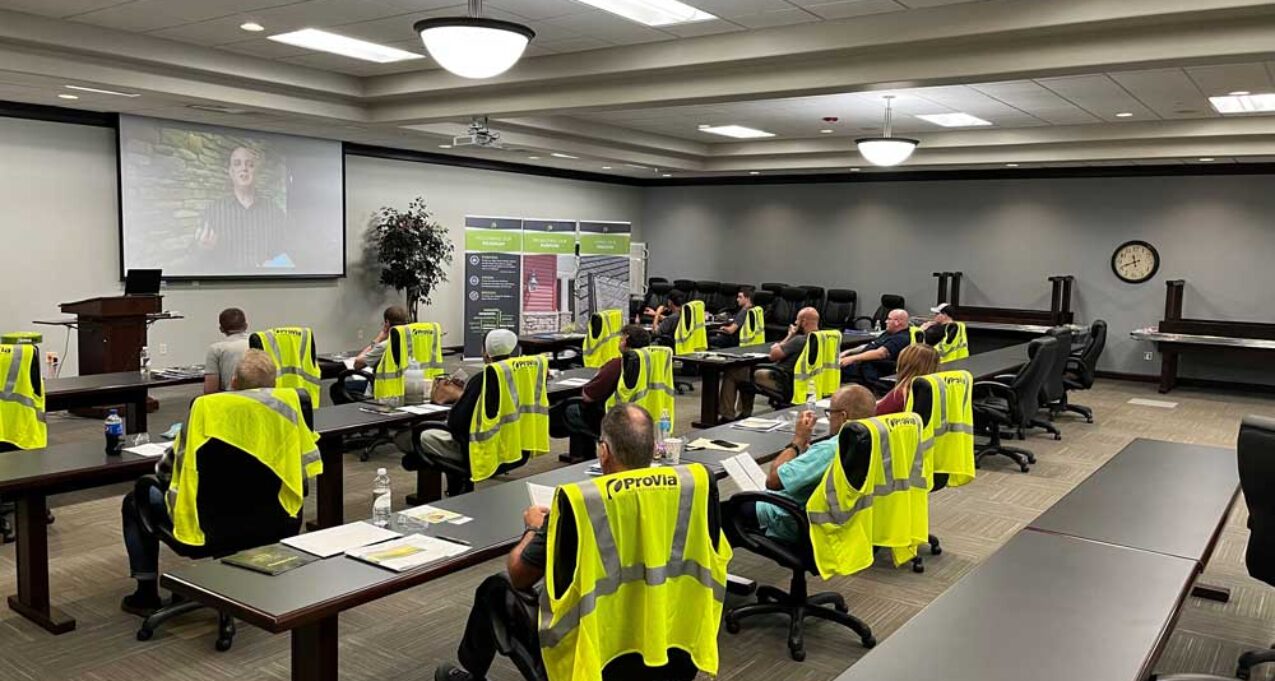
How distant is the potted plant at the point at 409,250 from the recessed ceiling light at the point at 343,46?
436cm

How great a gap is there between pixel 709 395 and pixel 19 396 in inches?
203

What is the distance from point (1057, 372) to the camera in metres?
8.15

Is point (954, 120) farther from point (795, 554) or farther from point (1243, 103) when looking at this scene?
point (795, 554)

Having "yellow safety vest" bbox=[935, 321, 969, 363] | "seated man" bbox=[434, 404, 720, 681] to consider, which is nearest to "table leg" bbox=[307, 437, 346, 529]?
"seated man" bbox=[434, 404, 720, 681]

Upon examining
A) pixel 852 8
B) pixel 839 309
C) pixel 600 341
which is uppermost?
Answer: pixel 852 8

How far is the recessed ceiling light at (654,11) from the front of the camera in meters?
5.25

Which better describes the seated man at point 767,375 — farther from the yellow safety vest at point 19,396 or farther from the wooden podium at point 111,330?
the yellow safety vest at point 19,396

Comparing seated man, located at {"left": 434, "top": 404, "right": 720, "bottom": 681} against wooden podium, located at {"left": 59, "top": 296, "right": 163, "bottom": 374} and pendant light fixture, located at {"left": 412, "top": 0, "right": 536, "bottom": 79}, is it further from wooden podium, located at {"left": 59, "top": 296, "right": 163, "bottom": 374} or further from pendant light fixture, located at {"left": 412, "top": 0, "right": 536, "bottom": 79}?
wooden podium, located at {"left": 59, "top": 296, "right": 163, "bottom": 374}

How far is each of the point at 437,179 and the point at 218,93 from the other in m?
5.16

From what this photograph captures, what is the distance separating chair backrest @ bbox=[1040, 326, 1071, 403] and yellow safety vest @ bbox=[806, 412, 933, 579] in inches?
183

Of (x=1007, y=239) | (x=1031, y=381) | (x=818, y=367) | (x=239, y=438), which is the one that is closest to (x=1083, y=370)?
(x=1031, y=381)

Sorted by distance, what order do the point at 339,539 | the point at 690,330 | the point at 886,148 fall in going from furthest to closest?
the point at 690,330
the point at 886,148
the point at 339,539

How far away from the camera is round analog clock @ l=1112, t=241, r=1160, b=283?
11961 mm

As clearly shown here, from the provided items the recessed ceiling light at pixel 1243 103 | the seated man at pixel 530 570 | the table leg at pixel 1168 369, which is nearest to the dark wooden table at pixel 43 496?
the seated man at pixel 530 570
